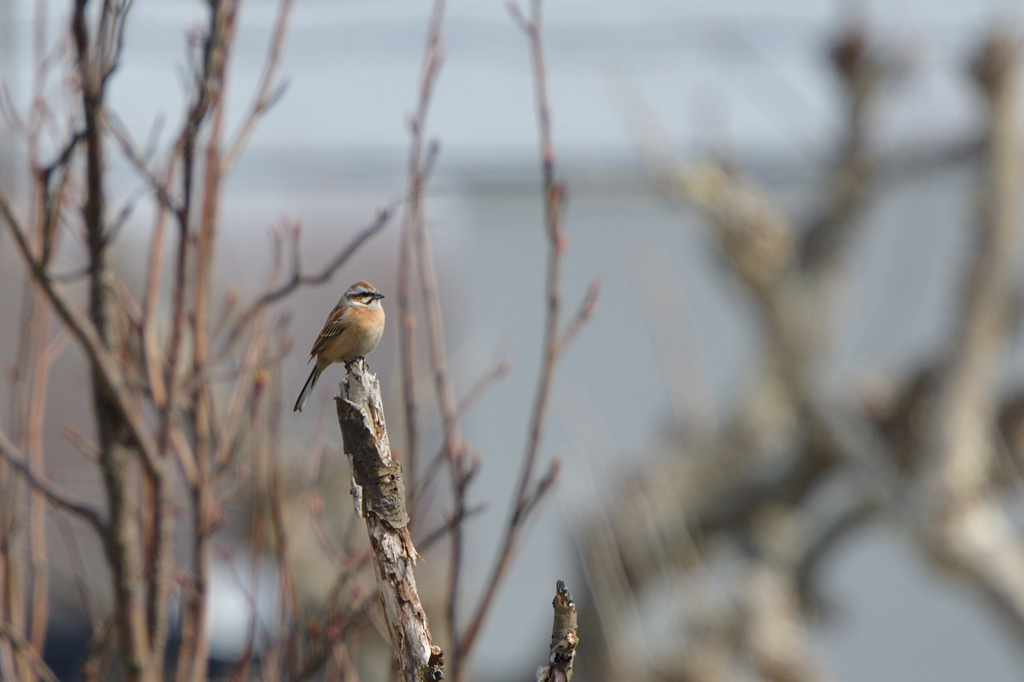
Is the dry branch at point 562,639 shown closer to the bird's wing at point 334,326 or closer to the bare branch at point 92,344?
the bird's wing at point 334,326

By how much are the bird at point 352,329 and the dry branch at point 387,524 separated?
25 cm

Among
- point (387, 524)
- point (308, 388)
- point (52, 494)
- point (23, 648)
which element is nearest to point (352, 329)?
point (308, 388)

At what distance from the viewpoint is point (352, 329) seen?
1.58 meters

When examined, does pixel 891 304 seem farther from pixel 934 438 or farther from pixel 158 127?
pixel 158 127

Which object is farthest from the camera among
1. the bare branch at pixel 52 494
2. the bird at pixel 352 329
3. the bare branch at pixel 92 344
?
the bare branch at pixel 52 494

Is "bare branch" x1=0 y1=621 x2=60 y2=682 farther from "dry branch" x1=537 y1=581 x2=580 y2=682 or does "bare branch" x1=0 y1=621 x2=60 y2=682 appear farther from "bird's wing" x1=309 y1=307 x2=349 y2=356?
"dry branch" x1=537 y1=581 x2=580 y2=682

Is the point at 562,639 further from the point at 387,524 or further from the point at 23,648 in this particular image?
the point at 23,648

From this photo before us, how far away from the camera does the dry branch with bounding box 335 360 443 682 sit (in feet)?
4.21

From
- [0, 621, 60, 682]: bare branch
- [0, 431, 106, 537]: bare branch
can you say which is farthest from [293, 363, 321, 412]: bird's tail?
[0, 621, 60, 682]: bare branch

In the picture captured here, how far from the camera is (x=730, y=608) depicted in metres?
6.09

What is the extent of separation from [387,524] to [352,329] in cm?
38

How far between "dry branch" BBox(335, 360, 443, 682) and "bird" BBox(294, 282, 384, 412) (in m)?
0.25

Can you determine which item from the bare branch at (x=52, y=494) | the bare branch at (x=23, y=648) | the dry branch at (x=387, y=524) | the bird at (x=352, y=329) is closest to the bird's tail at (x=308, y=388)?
the bird at (x=352, y=329)

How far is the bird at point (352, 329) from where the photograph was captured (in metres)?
1.57
